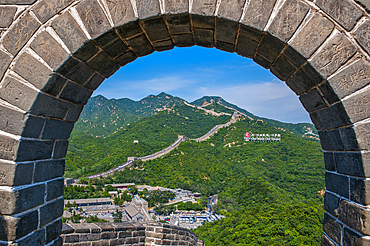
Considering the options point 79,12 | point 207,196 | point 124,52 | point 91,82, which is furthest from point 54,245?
point 207,196

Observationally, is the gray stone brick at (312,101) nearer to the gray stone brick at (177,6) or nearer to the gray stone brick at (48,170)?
the gray stone brick at (177,6)

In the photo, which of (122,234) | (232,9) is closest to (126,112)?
(122,234)

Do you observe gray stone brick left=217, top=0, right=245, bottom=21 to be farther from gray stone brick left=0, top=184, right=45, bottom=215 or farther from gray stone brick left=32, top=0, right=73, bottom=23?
gray stone brick left=0, top=184, right=45, bottom=215

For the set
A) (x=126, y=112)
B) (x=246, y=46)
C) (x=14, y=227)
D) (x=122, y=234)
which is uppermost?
(x=126, y=112)

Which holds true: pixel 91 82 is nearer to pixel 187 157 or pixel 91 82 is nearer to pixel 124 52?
pixel 124 52

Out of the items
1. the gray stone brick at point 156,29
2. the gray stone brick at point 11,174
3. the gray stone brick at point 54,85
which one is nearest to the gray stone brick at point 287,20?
the gray stone brick at point 156,29

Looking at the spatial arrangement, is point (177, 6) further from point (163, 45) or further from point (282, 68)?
point (282, 68)
